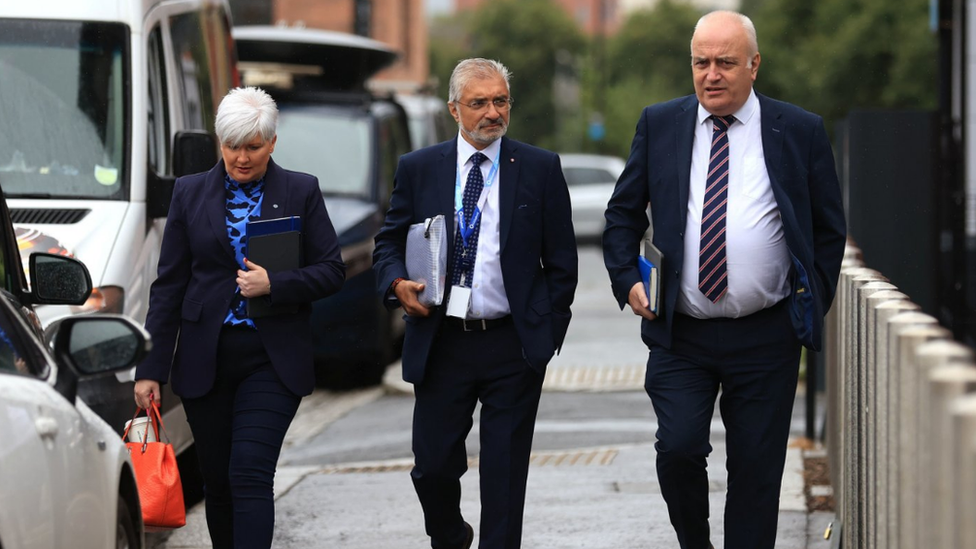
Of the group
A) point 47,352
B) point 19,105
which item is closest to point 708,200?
point 47,352

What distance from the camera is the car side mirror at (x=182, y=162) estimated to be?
7414 mm

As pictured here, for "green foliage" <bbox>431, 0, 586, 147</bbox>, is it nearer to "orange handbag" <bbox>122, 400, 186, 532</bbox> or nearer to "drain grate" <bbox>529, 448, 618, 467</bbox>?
"drain grate" <bbox>529, 448, 618, 467</bbox>

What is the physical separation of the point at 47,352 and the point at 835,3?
48.2 meters

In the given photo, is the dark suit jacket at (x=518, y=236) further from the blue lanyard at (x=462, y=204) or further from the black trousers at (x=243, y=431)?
the black trousers at (x=243, y=431)

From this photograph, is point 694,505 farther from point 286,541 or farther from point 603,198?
point 603,198

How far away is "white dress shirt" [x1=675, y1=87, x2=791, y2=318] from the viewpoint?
207 inches

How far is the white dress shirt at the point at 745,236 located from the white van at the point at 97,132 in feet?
9.36

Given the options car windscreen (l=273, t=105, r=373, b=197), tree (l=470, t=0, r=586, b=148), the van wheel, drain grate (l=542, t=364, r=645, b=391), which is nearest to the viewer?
the van wheel

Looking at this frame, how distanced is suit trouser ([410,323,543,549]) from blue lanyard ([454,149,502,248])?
33cm

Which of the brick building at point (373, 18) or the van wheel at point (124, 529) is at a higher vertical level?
the brick building at point (373, 18)

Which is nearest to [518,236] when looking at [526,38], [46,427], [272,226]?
[272,226]

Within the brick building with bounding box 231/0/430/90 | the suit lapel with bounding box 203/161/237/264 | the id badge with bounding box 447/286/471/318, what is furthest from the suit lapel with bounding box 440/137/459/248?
the brick building with bounding box 231/0/430/90

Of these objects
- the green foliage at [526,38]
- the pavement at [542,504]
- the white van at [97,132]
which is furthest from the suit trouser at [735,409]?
the green foliage at [526,38]

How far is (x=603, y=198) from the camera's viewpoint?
3303 centimetres
